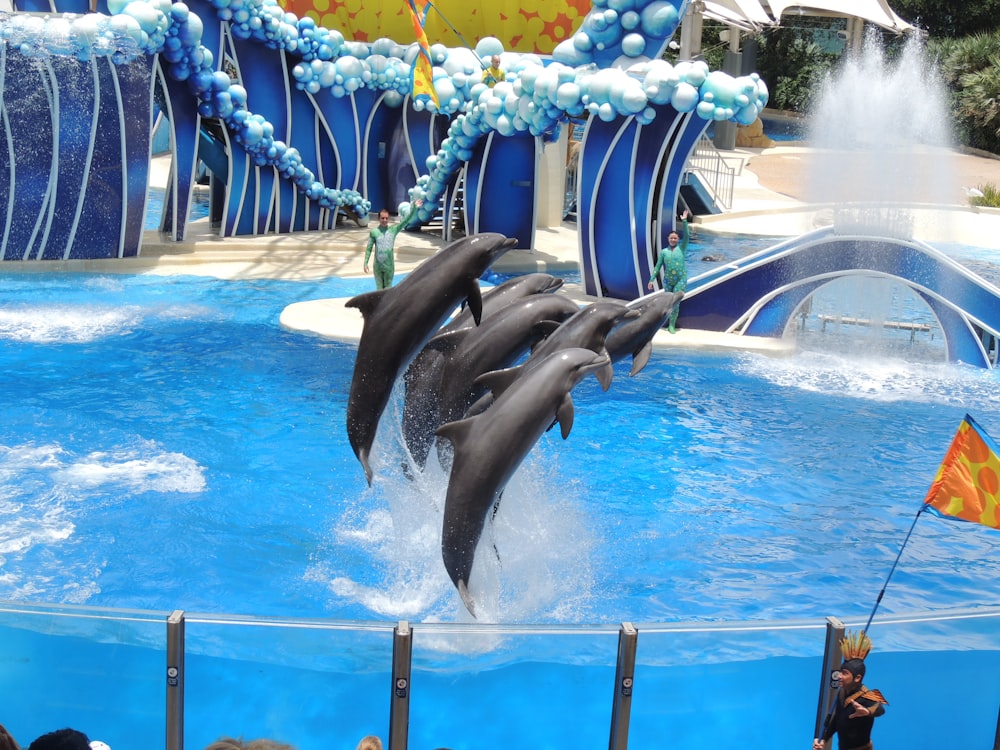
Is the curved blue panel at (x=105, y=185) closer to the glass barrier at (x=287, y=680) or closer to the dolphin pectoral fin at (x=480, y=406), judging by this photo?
the dolphin pectoral fin at (x=480, y=406)

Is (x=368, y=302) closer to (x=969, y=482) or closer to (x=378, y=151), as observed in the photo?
(x=969, y=482)

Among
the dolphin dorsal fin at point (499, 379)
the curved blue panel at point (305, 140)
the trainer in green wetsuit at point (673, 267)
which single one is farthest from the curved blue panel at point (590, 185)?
the dolphin dorsal fin at point (499, 379)

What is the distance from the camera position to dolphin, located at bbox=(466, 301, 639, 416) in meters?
5.97

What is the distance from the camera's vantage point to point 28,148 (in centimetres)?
1553

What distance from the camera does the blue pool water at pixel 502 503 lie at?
23.9ft

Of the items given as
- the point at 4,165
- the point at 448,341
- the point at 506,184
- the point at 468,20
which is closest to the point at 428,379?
the point at 448,341

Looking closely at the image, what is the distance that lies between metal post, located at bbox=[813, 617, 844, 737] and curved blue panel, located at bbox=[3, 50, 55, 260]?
45.2ft

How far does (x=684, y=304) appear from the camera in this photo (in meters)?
14.0

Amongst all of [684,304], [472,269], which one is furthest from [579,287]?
[472,269]

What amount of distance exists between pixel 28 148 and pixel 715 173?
59.9 feet

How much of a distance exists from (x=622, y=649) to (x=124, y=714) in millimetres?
1896

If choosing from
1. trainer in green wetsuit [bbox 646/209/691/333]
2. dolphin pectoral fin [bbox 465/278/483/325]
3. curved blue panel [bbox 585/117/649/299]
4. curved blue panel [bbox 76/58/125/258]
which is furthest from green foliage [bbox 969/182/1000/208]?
dolphin pectoral fin [bbox 465/278/483/325]

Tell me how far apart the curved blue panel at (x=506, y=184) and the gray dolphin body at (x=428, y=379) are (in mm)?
11405

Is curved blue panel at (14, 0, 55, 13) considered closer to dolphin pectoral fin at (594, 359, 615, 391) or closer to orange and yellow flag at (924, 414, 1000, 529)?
dolphin pectoral fin at (594, 359, 615, 391)
